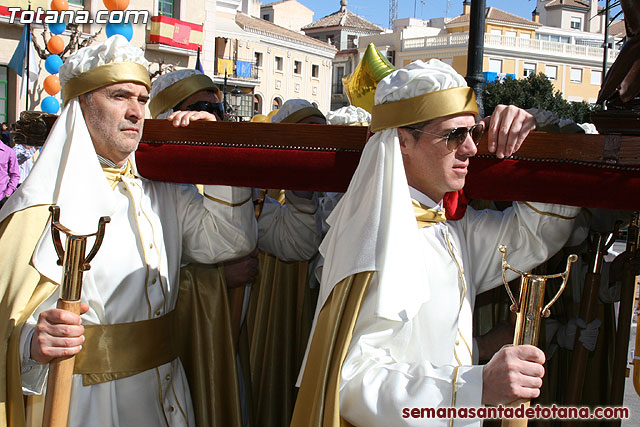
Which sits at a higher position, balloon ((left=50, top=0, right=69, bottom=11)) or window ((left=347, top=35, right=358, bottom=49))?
window ((left=347, top=35, right=358, bottom=49))

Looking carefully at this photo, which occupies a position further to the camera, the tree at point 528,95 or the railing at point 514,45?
the railing at point 514,45

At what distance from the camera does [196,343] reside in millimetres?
3529

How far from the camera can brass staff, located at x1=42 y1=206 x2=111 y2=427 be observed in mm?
2246

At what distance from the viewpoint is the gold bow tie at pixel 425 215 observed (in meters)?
2.67

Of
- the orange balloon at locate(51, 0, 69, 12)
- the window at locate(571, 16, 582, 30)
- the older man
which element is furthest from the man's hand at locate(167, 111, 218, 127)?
the window at locate(571, 16, 582, 30)

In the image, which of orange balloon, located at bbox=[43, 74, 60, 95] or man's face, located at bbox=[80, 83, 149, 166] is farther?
orange balloon, located at bbox=[43, 74, 60, 95]

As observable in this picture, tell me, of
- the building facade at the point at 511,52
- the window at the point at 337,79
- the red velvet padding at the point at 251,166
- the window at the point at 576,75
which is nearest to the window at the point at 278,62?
the building facade at the point at 511,52

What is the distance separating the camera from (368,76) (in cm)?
491

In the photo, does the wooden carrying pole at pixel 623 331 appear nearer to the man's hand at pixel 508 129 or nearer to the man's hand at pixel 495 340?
the man's hand at pixel 495 340

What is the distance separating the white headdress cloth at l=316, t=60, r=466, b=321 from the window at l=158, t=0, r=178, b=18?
23.5m

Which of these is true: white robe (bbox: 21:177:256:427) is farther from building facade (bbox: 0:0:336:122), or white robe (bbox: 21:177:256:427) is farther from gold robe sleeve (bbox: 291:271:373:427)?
building facade (bbox: 0:0:336:122)

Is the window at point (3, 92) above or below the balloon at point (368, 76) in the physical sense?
above

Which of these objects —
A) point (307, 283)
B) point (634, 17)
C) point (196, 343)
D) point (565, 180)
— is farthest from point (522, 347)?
point (307, 283)

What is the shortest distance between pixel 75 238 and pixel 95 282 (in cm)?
70
